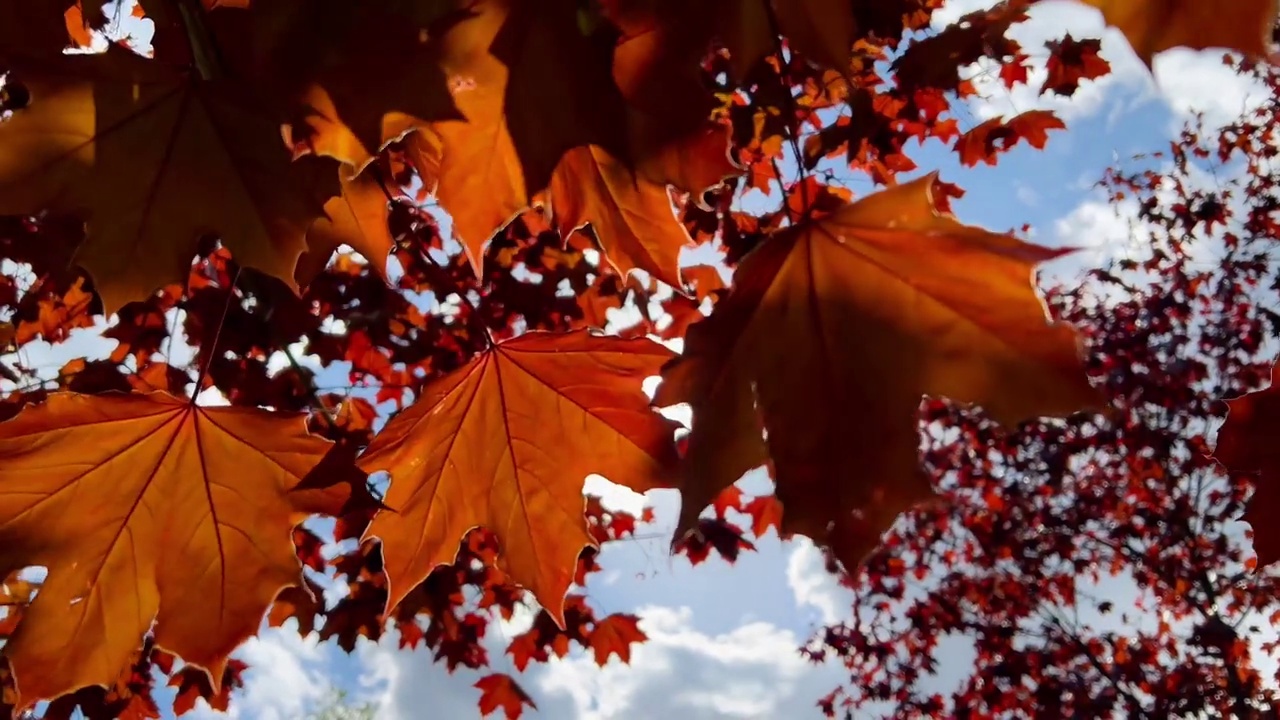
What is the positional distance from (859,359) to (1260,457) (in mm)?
477

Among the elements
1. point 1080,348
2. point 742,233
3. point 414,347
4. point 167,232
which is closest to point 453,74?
point 167,232

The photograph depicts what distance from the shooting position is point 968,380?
3.33 feet

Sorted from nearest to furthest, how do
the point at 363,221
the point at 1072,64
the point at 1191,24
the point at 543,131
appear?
the point at 1191,24 < the point at 543,131 < the point at 363,221 < the point at 1072,64

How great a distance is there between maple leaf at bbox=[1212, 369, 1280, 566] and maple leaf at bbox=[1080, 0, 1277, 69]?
1.52 ft

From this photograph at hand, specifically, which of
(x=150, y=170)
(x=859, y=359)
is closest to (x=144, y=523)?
(x=150, y=170)

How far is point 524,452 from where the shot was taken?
5.02 feet

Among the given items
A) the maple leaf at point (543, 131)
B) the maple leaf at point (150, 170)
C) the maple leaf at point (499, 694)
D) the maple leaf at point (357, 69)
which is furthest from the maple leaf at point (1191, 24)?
the maple leaf at point (499, 694)

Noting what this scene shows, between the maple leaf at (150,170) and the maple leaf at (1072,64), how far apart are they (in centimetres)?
340

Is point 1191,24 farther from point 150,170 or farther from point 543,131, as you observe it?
point 150,170

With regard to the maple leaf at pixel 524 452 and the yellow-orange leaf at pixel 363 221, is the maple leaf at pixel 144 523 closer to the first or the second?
the maple leaf at pixel 524 452

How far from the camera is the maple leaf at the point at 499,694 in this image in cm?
515

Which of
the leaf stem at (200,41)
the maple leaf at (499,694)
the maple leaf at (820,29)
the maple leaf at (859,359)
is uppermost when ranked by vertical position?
the maple leaf at (499,694)

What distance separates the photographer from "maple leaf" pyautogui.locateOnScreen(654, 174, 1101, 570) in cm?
97

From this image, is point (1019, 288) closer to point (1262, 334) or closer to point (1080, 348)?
point (1080, 348)
